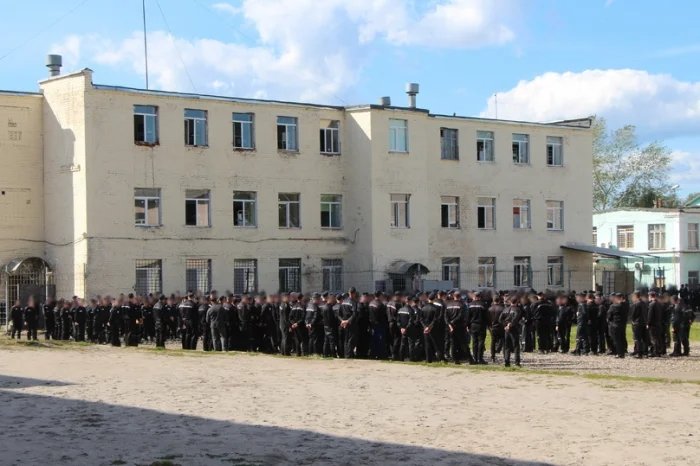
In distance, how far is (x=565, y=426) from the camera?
14.3m

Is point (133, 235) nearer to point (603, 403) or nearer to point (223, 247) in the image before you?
point (223, 247)

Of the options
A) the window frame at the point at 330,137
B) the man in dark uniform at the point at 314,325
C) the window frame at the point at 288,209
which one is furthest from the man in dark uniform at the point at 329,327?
the window frame at the point at 330,137

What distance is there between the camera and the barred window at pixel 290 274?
42.7 metres

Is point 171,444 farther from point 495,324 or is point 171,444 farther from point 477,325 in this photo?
point 495,324

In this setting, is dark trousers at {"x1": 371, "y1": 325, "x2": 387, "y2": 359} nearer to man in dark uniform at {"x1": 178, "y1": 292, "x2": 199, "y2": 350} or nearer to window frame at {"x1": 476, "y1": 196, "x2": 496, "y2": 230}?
man in dark uniform at {"x1": 178, "y1": 292, "x2": 199, "y2": 350}

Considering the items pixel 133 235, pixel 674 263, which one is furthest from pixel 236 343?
pixel 674 263

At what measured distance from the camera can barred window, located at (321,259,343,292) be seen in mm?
43656

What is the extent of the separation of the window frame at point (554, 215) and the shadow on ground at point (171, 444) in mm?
37057

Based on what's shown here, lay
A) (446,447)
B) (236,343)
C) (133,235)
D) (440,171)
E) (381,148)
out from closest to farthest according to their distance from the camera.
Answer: (446,447) < (236,343) < (133,235) < (381,148) < (440,171)

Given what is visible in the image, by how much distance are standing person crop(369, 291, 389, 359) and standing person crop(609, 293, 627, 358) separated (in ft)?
18.5

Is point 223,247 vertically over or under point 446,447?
over

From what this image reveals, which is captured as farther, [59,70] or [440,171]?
[440,171]

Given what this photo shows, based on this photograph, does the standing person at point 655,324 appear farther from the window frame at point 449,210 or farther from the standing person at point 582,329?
the window frame at point 449,210

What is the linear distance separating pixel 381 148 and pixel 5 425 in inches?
1190
